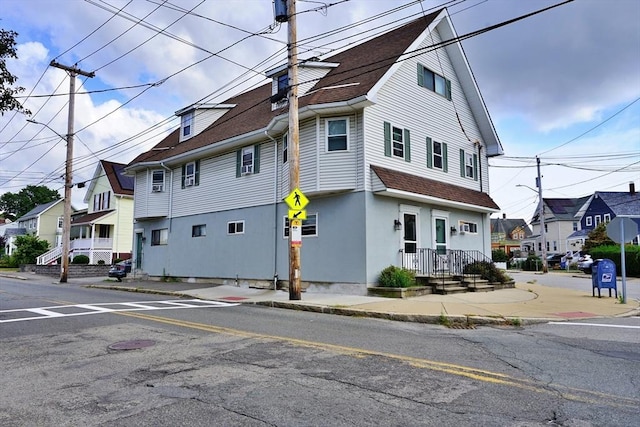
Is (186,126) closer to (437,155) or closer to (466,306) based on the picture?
(437,155)

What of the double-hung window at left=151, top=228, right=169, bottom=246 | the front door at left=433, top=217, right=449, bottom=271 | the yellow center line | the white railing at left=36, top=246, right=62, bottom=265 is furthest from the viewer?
the white railing at left=36, top=246, right=62, bottom=265

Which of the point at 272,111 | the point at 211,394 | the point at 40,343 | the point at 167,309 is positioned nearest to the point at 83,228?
the point at 272,111

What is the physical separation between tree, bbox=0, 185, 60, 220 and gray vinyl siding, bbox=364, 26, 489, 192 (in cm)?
9779

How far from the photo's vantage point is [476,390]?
16.4 ft

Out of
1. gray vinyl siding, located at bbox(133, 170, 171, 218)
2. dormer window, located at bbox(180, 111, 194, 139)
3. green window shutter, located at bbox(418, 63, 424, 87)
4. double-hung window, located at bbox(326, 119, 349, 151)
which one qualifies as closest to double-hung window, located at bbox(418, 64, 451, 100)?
green window shutter, located at bbox(418, 63, 424, 87)

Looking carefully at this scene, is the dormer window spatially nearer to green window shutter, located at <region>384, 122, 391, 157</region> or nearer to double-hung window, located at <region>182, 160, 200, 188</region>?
double-hung window, located at <region>182, 160, 200, 188</region>

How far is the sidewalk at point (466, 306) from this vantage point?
1050 cm

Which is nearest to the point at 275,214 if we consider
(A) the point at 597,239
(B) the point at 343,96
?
(B) the point at 343,96

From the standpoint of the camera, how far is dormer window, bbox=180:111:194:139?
24344 mm

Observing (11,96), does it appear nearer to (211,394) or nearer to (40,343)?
(40,343)

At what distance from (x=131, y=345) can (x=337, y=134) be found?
10400mm

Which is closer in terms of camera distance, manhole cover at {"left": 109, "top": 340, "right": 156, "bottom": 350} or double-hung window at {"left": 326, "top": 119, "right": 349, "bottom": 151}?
manhole cover at {"left": 109, "top": 340, "right": 156, "bottom": 350}

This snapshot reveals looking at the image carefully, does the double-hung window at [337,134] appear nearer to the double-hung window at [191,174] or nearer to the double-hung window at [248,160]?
the double-hung window at [248,160]

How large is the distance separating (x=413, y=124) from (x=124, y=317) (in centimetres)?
1248
